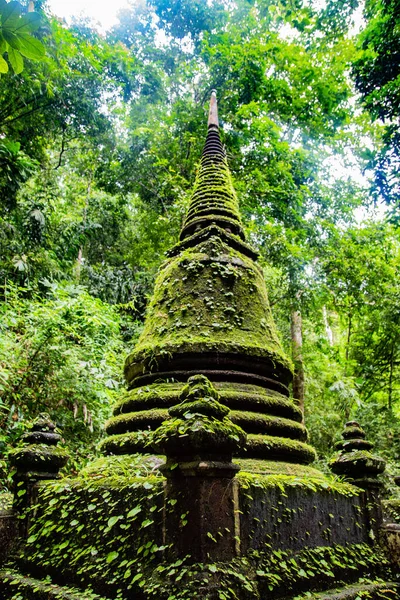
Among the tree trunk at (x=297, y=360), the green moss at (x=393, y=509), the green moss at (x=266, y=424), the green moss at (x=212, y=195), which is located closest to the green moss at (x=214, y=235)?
the green moss at (x=212, y=195)

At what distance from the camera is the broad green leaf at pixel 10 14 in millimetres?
1205

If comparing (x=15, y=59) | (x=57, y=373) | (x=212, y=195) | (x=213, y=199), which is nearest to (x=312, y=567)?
(x=15, y=59)

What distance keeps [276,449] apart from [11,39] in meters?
3.18

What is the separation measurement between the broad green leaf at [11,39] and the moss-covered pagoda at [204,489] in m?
1.81

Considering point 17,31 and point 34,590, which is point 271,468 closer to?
point 34,590

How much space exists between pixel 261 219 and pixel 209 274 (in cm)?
716

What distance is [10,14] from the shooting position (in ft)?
3.99

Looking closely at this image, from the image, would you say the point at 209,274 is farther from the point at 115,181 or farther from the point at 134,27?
the point at 134,27

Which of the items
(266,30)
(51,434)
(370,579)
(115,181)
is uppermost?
(266,30)

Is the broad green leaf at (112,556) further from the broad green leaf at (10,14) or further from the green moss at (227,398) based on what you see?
the broad green leaf at (10,14)

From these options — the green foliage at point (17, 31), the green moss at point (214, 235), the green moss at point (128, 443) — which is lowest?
the green moss at point (128, 443)

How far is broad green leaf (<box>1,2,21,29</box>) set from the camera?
1205mm

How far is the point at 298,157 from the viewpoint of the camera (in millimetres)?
12227

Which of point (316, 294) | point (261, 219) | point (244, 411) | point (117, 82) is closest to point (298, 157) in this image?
point (261, 219)
